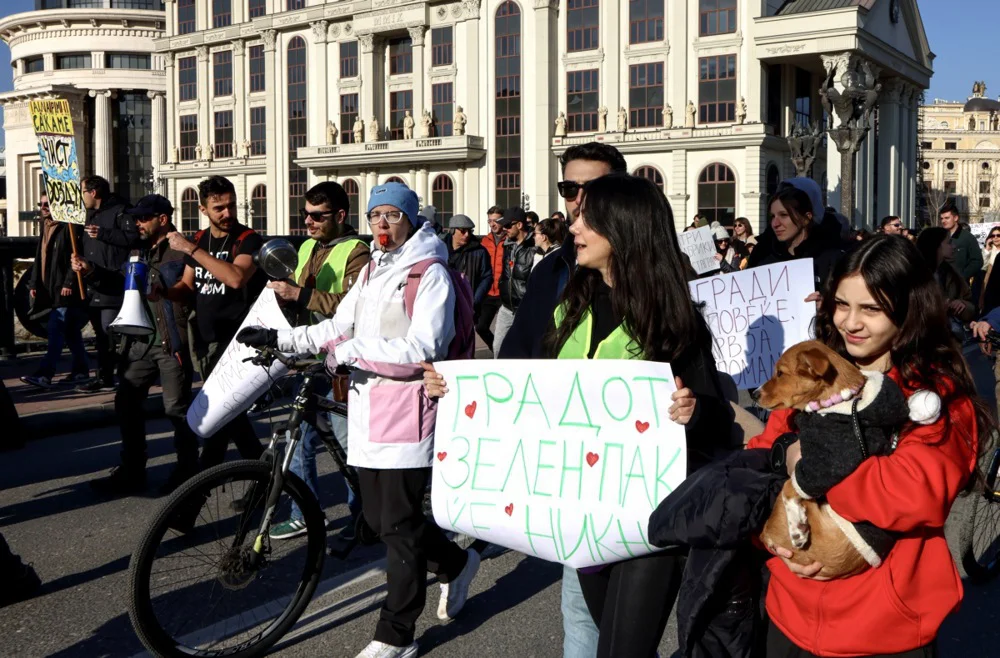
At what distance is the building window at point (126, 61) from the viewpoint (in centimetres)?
8381

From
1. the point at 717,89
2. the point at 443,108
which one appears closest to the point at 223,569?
the point at 717,89

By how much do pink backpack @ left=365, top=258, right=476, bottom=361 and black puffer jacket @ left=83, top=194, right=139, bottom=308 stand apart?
420 cm

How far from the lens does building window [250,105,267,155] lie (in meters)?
63.5

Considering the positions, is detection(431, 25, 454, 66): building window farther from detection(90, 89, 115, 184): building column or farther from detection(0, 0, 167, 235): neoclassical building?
detection(90, 89, 115, 184): building column

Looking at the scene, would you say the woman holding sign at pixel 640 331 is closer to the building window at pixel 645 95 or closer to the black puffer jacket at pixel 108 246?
the black puffer jacket at pixel 108 246

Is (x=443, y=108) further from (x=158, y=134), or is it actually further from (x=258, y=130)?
(x=158, y=134)

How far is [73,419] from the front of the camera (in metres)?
9.32

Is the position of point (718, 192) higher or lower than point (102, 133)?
lower

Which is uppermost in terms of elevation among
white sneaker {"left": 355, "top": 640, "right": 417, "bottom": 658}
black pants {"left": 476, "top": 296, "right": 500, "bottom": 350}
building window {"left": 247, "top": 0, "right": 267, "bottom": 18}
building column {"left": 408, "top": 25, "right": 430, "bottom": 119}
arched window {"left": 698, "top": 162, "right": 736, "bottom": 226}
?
building window {"left": 247, "top": 0, "right": 267, "bottom": 18}

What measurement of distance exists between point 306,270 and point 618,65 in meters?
46.1

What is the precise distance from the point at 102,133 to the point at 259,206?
81.8ft

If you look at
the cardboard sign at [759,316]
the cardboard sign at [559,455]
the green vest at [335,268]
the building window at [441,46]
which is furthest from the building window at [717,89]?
the cardboard sign at [559,455]

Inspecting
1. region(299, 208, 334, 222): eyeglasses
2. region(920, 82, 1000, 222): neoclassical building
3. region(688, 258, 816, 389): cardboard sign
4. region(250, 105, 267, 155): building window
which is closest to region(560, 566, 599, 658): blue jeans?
region(688, 258, 816, 389): cardboard sign

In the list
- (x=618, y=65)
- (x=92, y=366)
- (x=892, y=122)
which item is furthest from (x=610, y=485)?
(x=892, y=122)
